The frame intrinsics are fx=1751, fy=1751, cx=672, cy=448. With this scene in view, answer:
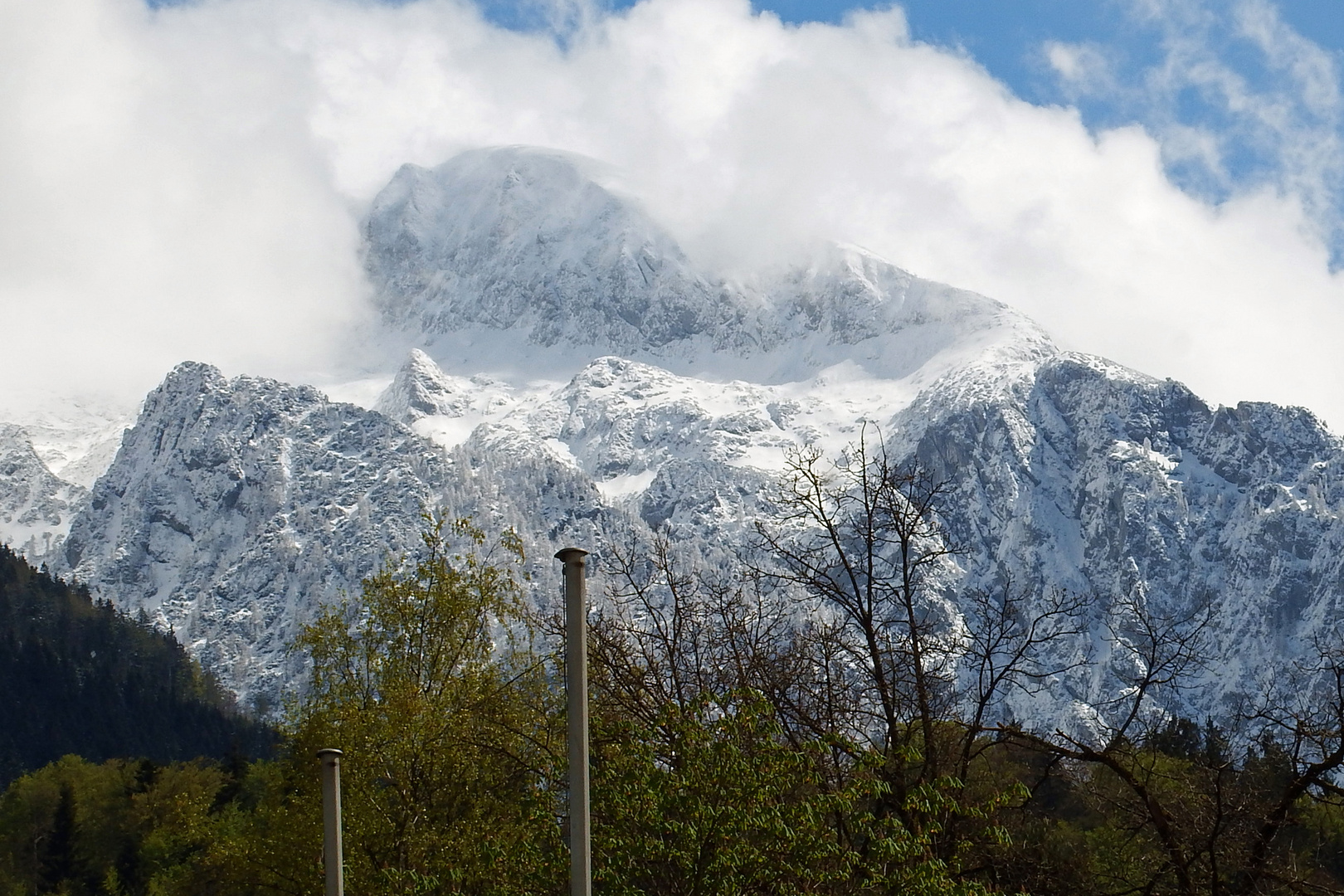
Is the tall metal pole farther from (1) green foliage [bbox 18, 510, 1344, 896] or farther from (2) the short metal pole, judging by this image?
(2) the short metal pole

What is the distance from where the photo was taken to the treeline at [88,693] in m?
171

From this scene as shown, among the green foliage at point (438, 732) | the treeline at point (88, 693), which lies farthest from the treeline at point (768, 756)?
the treeline at point (88, 693)

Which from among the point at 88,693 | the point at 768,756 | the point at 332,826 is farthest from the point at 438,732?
the point at 88,693

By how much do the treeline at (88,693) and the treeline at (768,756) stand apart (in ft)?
441

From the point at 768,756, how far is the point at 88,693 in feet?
563

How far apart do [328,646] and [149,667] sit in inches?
6469

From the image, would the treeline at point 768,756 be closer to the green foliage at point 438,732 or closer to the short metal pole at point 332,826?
the green foliage at point 438,732

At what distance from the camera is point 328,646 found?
37562 mm

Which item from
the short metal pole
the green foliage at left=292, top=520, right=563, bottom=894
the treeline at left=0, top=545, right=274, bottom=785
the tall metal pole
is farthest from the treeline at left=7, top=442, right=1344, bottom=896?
the treeline at left=0, top=545, right=274, bottom=785

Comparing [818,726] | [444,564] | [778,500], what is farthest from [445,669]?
[818,726]

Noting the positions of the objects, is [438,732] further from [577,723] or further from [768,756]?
[577,723]

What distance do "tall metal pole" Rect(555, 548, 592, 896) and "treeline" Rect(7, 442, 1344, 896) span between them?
4958 mm

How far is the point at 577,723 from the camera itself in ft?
51.2

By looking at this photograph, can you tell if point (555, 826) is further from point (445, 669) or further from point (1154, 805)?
point (445, 669)
